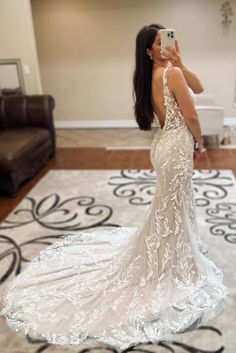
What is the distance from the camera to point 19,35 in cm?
444

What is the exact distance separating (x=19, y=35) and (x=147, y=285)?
3.96 m

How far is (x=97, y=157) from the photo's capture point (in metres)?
4.36

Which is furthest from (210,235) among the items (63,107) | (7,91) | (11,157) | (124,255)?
(63,107)

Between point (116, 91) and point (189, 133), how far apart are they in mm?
4378

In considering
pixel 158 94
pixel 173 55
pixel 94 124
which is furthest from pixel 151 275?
pixel 94 124

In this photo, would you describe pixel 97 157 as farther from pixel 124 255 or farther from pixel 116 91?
pixel 124 255

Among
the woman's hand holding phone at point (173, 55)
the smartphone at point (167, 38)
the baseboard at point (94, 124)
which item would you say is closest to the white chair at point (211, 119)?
the baseboard at point (94, 124)

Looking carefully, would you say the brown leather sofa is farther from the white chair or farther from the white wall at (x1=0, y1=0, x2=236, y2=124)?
the white chair

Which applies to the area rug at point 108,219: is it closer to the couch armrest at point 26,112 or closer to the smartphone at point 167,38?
the couch armrest at point 26,112

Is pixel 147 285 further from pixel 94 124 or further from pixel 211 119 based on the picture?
pixel 94 124

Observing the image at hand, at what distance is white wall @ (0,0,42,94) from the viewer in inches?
169

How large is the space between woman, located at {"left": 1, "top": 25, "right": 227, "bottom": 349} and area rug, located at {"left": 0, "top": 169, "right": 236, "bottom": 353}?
74 mm

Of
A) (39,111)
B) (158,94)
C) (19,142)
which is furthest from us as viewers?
(39,111)

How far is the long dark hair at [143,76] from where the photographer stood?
4.90 ft
